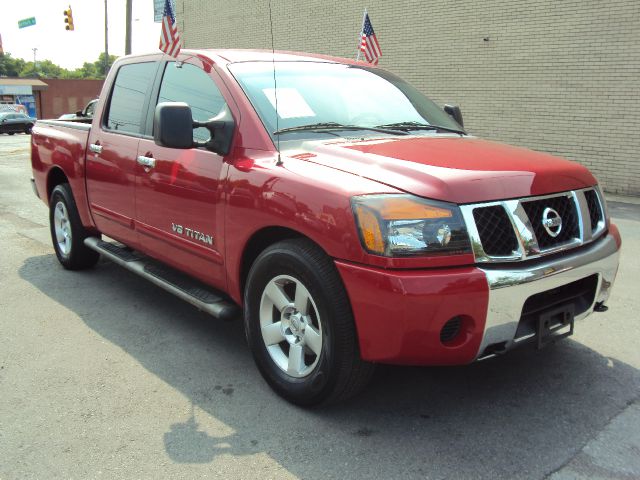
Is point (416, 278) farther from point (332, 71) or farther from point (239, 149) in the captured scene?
point (332, 71)

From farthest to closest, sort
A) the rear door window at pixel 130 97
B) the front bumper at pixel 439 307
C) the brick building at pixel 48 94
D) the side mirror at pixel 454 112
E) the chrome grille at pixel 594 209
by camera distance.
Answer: the brick building at pixel 48 94
the side mirror at pixel 454 112
the rear door window at pixel 130 97
the chrome grille at pixel 594 209
the front bumper at pixel 439 307

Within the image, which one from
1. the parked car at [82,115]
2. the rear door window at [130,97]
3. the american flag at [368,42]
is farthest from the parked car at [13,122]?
the rear door window at [130,97]

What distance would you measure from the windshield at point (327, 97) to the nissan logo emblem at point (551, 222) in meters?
1.17

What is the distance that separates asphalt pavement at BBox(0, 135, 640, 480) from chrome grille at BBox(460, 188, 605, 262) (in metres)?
0.86

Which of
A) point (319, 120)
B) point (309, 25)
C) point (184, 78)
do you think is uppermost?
point (309, 25)

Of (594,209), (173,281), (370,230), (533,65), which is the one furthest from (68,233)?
(533,65)

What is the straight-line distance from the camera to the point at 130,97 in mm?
4738

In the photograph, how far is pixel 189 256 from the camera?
3865 millimetres

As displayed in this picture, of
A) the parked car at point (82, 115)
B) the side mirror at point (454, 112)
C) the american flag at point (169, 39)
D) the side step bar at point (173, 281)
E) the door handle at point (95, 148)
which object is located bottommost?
the side step bar at point (173, 281)

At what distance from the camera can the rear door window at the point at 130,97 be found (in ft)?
14.8

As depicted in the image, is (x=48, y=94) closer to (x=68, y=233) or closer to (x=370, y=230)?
(x=68, y=233)

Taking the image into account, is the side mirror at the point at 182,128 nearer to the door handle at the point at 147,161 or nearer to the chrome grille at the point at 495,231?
the door handle at the point at 147,161

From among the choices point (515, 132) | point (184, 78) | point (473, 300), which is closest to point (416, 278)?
point (473, 300)

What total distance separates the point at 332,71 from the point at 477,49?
9.63 m
